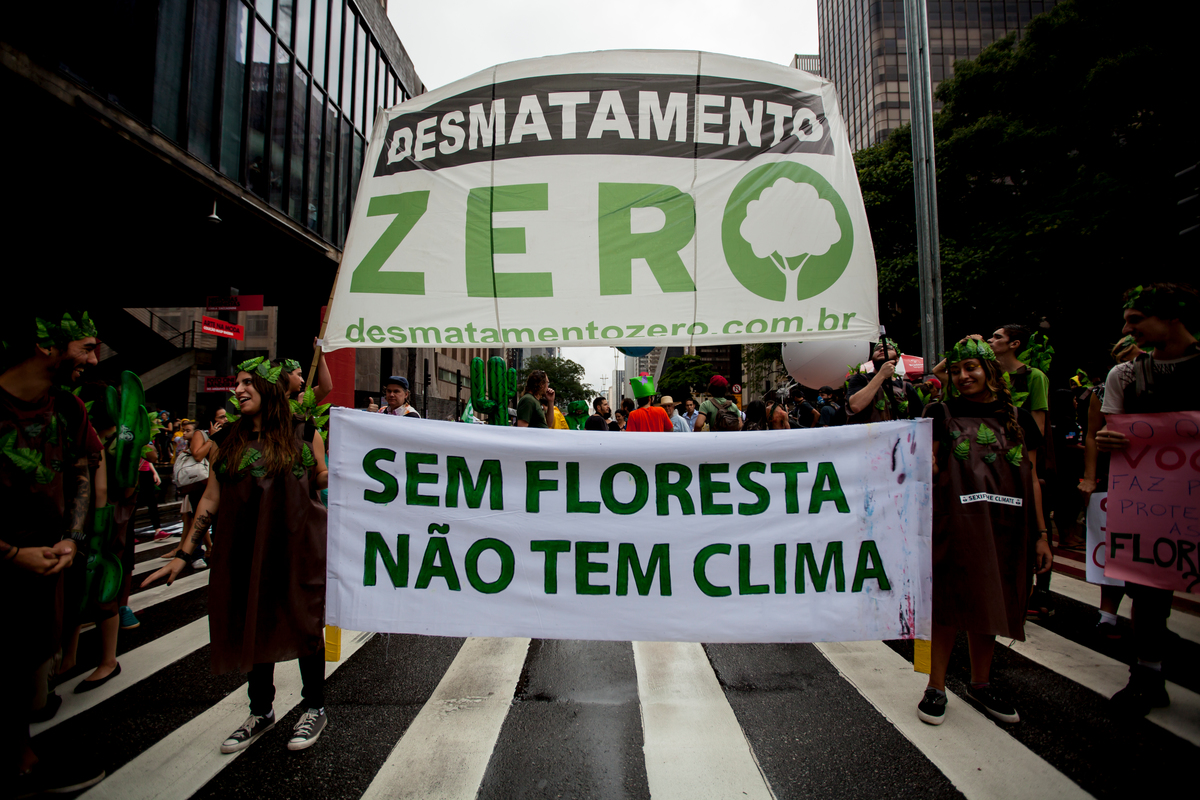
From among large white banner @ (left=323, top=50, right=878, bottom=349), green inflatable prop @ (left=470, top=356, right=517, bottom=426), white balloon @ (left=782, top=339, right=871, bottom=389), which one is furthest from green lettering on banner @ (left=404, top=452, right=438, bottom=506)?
white balloon @ (left=782, top=339, right=871, bottom=389)

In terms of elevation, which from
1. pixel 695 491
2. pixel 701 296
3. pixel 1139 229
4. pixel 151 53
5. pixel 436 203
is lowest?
pixel 695 491

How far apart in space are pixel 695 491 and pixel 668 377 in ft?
207

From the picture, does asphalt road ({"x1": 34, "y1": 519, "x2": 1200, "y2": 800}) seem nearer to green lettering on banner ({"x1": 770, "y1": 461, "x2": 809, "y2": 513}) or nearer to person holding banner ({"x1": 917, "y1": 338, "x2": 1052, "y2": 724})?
person holding banner ({"x1": 917, "y1": 338, "x2": 1052, "y2": 724})

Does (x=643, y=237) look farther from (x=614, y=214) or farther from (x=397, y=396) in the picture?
(x=397, y=396)

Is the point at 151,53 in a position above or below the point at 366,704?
above

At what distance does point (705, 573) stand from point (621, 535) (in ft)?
1.36

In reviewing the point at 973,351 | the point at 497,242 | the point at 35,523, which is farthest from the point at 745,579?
the point at 35,523

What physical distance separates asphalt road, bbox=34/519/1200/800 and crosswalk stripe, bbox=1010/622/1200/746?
16 mm

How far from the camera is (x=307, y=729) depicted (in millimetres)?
2828

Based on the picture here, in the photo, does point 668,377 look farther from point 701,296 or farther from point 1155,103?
point 701,296

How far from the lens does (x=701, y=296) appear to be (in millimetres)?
2822

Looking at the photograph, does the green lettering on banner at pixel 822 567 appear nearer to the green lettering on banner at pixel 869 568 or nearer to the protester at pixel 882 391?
the green lettering on banner at pixel 869 568

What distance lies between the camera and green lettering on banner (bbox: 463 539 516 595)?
2.66 metres

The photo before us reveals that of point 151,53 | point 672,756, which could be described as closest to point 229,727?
point 672,756
